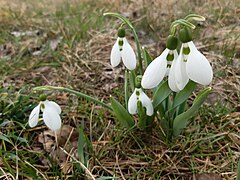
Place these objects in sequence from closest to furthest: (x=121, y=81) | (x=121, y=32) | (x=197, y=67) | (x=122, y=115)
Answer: (x=197, y=67), (x=121, y=32), (x=122, y=115), (x=121, y=81)

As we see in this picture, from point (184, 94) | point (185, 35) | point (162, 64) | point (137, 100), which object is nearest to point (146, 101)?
point (137, 100)

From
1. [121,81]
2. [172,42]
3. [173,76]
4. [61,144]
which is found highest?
[172,42]

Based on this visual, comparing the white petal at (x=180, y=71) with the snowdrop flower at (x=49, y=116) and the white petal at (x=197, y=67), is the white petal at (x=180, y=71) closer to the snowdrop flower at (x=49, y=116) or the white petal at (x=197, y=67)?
the white petal at (x=197, y=67)

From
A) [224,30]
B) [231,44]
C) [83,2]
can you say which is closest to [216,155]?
[231,44]

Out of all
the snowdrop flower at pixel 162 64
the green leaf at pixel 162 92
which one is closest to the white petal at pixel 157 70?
the snowdrop flower at pixel 162 64

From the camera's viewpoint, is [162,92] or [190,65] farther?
[162,92]

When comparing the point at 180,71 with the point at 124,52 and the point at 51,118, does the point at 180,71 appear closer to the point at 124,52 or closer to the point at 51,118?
the point at 124,52
